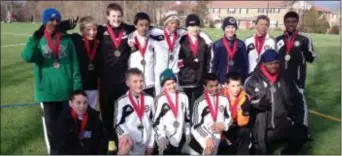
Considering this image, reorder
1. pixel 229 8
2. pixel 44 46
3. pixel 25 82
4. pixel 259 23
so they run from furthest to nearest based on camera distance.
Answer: pixel 229 8
pixel 25 82
pixel 259 23
pixel 44 46

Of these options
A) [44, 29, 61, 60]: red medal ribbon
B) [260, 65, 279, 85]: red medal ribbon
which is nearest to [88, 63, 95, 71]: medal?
[44, 29, 61, 60]: red medal ribbon

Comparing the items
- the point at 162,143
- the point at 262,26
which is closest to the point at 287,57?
the point at 262,26

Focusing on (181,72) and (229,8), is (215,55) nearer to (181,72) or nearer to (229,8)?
(181,72)

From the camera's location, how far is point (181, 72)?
19.1 ft

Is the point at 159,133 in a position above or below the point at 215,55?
below

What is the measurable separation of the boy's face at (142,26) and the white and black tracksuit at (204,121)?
1096mm

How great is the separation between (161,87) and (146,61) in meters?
0.46

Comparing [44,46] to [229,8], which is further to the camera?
[229,8]

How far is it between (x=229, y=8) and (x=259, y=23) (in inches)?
2123

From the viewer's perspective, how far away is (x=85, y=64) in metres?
5.13

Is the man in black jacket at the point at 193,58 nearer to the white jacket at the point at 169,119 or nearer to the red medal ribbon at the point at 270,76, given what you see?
the white jacket at the point at 169,119

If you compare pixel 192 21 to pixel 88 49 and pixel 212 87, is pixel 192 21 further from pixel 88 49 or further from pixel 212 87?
pixel 88 49

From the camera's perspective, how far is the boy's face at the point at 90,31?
4992 millimetres

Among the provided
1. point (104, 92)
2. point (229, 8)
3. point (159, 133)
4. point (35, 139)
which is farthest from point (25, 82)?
point (229, 8)
